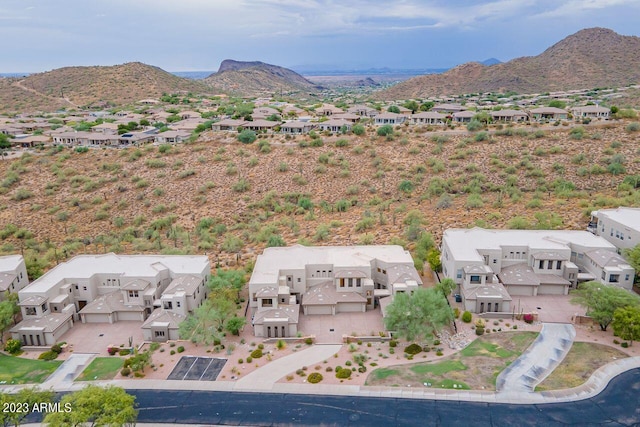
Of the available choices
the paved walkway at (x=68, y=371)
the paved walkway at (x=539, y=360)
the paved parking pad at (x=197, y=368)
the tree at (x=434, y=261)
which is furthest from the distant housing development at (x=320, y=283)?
the paved walkway at (x=68, y=371)

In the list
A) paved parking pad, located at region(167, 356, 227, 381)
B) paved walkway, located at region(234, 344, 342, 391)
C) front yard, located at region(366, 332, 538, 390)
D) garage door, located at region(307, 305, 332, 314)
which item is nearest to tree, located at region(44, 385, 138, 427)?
paved parking pad, located at region(167, 356, 227, 381)

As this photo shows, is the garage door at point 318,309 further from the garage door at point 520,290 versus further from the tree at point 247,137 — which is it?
the tree at point 247,137

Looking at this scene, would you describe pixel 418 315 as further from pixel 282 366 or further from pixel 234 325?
pixel 234 325

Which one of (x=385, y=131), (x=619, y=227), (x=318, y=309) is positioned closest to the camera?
(x=318, y=309)

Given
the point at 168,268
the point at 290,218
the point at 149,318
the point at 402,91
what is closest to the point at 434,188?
the point at 290,218

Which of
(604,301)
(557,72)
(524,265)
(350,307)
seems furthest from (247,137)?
(557,72)

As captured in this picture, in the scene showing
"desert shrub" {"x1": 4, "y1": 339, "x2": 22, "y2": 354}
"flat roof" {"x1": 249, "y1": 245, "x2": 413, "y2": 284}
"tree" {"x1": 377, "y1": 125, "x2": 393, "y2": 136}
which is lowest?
"desert shrub" {"x1": 4, "y1": 339, "x2": 22, "y2": 354}

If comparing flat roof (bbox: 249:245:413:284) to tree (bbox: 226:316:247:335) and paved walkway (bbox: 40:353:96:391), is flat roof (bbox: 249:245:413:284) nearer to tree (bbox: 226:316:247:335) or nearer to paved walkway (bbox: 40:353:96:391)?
tree (bbox: 226:316:247:335)
